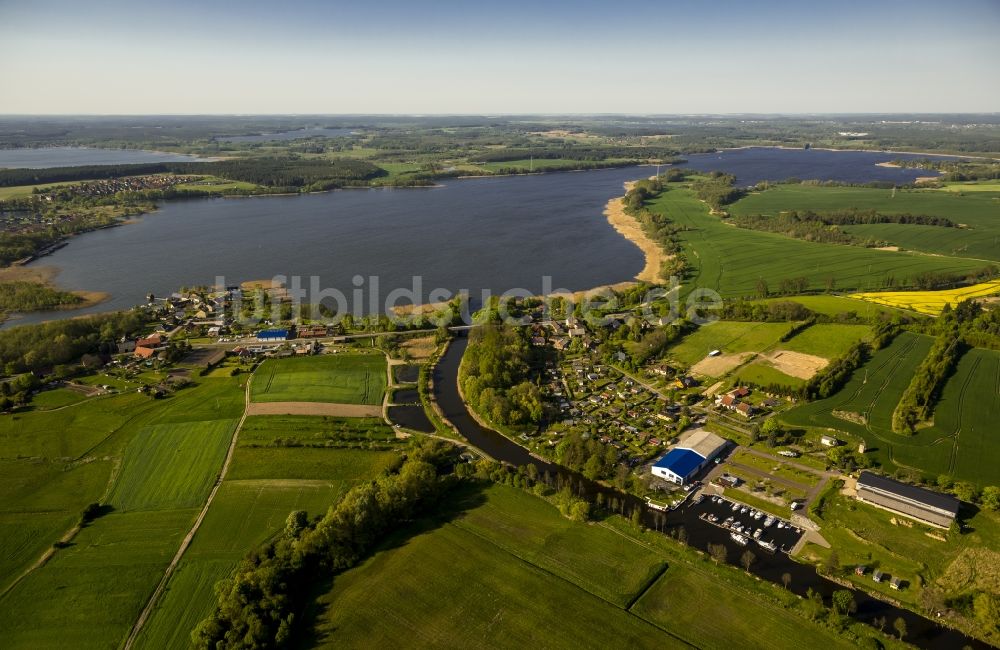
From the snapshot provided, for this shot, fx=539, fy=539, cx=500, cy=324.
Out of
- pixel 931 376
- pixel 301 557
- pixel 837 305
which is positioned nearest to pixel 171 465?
pixel 301 557

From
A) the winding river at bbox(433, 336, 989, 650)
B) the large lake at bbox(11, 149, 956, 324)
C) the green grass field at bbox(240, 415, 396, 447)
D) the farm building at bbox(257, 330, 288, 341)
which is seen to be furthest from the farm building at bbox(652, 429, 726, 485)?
the farm building at bbox(257, 330, 288, 341)

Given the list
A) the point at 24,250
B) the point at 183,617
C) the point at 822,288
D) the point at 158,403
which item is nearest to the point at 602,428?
the point at 183,617

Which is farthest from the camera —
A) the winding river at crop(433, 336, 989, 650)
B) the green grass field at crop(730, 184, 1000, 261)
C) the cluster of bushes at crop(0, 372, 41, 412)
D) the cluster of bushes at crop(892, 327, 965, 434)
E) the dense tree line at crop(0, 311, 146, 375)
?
the green grass field at crop(730, 184, 1000, 261)

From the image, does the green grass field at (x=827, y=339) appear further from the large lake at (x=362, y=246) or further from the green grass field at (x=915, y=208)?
the green grass field at (x=915, y=208)

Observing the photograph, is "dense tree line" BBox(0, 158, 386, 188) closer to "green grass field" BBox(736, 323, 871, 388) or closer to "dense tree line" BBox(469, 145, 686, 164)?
"dense tree line" BBox(469, 145, 686, 164)

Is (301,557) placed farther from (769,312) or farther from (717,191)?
(717,191)

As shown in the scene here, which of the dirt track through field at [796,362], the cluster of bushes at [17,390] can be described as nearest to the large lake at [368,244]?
the cluster of bushes at [17,390]
